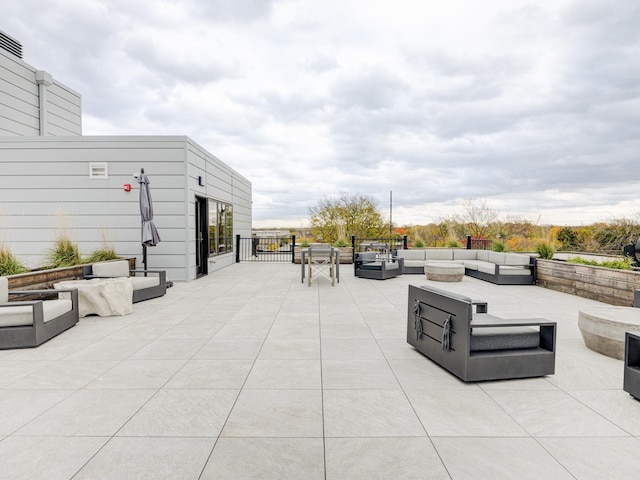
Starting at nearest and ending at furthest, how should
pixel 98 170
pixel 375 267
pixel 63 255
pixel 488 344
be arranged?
1. pixel 488 344
2. pixel 63 255
3. pixel 98 170
4. pixel 375 267

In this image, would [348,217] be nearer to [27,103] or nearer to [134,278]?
[134,278]

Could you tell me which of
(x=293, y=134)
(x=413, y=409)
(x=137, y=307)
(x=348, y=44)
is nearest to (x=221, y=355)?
(x=413, y=409)

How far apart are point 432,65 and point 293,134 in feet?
20.9

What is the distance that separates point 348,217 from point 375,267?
787cm

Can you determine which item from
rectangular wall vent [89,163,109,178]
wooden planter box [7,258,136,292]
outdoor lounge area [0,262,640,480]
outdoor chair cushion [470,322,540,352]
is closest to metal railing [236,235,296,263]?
rectangular wall vent [89,163,109,178]

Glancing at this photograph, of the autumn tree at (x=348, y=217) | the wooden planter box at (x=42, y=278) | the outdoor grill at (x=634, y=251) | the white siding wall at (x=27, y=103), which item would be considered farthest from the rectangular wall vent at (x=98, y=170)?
the outdoor grill at (x=634, y=251)

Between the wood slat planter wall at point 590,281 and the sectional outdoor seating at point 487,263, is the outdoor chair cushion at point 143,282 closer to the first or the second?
the sectional outdoor seating at point 487,263

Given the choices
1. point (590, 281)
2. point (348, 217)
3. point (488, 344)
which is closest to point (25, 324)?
point (488, 344)

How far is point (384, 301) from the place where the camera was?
5.47m

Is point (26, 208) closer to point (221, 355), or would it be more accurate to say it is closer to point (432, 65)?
point (221, 355)

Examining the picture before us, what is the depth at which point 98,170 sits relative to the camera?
7.23 metres

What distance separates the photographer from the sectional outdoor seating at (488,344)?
2430 millimetres

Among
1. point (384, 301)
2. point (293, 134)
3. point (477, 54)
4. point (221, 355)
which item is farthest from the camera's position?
point (293, 134)

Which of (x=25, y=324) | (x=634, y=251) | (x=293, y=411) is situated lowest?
(x=293, y=411)
